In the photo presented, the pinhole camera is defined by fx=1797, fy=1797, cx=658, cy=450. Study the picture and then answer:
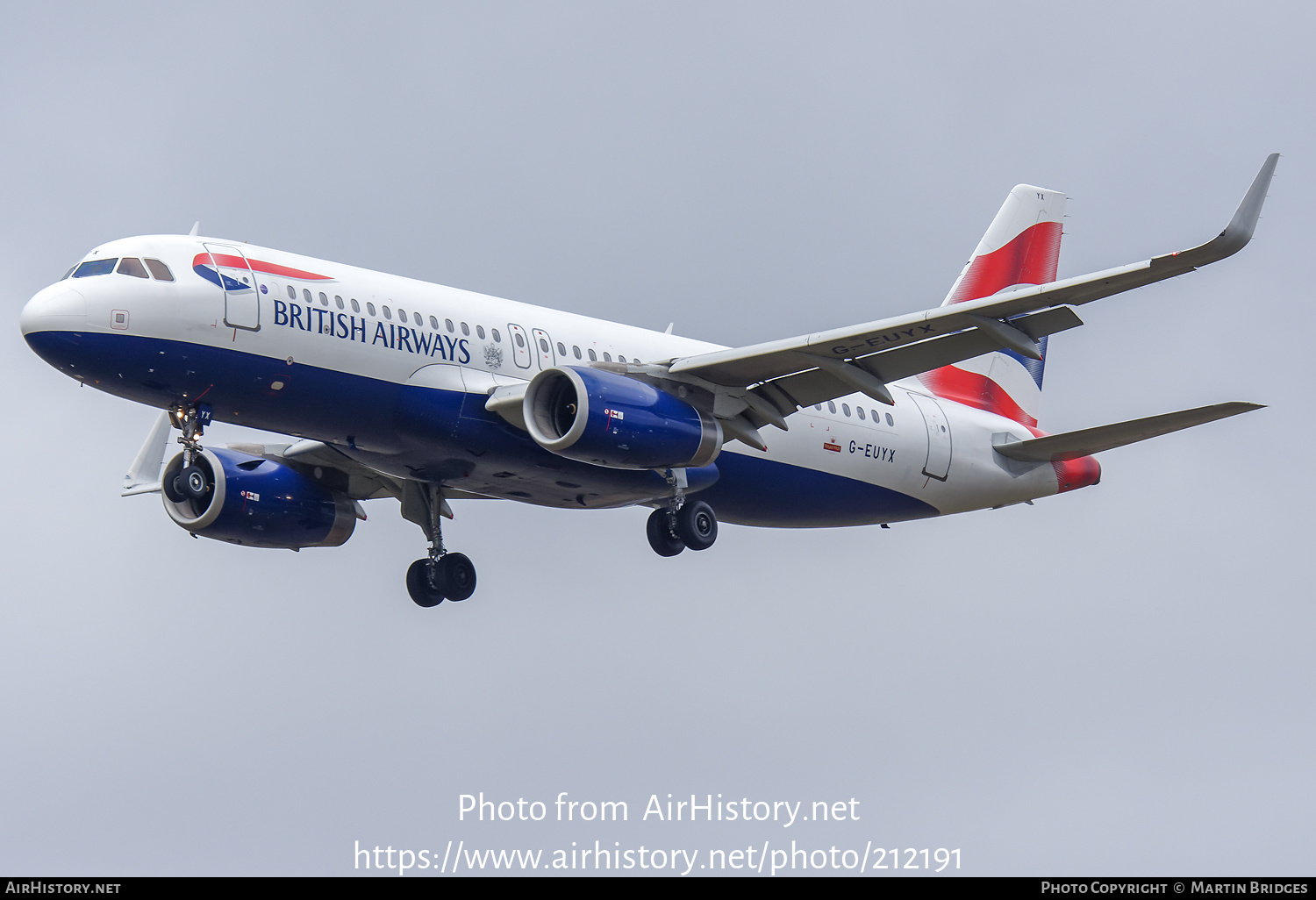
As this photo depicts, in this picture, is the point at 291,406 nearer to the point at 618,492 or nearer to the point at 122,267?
Result: the point at 122,267

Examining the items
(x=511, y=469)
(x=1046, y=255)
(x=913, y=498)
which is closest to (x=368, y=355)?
(x=511, y=469)

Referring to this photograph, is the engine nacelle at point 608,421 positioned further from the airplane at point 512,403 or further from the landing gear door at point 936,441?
the landing gear door at point 936,441

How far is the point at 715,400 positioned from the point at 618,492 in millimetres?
2977

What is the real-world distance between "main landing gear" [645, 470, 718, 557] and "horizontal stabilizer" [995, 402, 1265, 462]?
8413mm

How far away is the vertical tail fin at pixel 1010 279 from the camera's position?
4238 centimetres

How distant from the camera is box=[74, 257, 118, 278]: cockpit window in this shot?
31.0 meters

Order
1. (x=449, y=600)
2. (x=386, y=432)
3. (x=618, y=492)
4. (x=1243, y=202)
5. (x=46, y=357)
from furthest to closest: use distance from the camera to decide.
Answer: (x=449, y=600) < (x=618, y=492) < (x=386, y=432) < (x=46, y=357) < (x=1243, y=202)

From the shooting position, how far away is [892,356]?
110 feet

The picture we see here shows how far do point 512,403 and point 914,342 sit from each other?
7.42 m

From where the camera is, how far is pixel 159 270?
31000 mm

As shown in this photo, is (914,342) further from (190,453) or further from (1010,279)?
(190,453)

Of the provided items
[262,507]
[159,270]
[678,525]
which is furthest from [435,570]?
[159,270]

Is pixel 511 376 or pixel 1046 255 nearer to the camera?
pixel 511 376

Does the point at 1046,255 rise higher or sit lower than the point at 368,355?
higher
